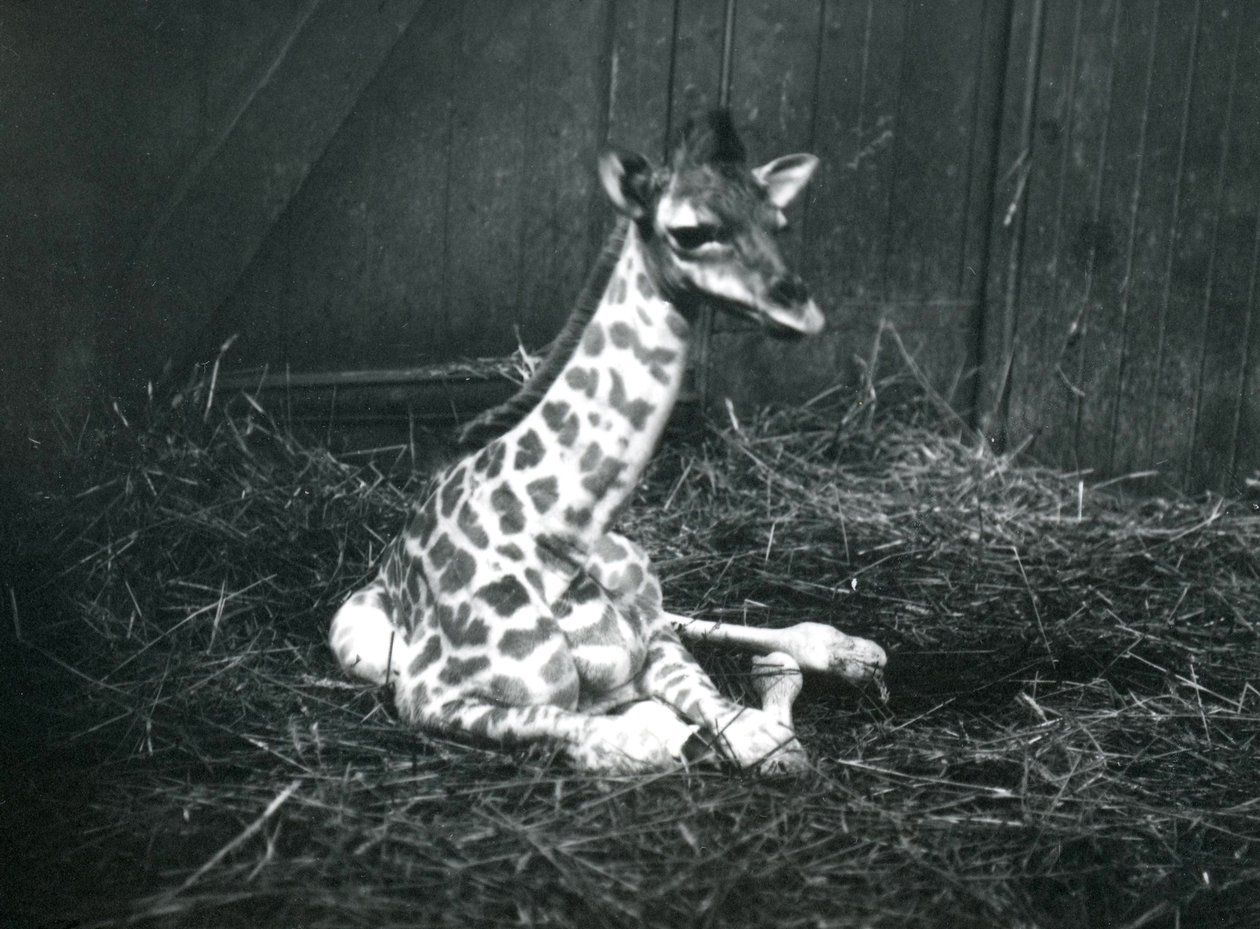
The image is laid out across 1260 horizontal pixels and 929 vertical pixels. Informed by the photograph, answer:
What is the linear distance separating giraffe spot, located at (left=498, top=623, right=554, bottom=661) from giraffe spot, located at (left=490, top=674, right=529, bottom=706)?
0.04m

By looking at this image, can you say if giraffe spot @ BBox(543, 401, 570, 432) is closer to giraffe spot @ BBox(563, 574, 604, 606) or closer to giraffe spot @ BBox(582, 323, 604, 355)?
giraffe spot @ BBox(582, 323, 604, 355)

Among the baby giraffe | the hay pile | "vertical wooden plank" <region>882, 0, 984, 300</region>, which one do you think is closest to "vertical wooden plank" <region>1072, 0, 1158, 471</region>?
the hay pile

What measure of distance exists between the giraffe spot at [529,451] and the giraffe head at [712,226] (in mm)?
314

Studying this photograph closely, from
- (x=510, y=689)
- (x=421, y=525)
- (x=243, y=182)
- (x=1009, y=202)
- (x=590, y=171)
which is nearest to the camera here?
(x=510, y=689)

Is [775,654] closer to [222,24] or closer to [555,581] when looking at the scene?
[555,581]

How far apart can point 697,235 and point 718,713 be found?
2.45 feet

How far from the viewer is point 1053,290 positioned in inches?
156

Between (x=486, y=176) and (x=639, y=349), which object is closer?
(x=639, y=349)

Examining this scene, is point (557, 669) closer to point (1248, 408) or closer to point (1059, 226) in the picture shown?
point (1059, 226)

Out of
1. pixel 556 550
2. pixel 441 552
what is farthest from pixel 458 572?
pixel 556 550

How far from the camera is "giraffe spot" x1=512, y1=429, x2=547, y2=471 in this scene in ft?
7.48

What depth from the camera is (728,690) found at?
2.57 meters

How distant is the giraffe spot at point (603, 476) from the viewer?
225 centimetres

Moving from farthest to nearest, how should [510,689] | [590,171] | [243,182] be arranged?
[590,171] < [243,182] < [510,689]
